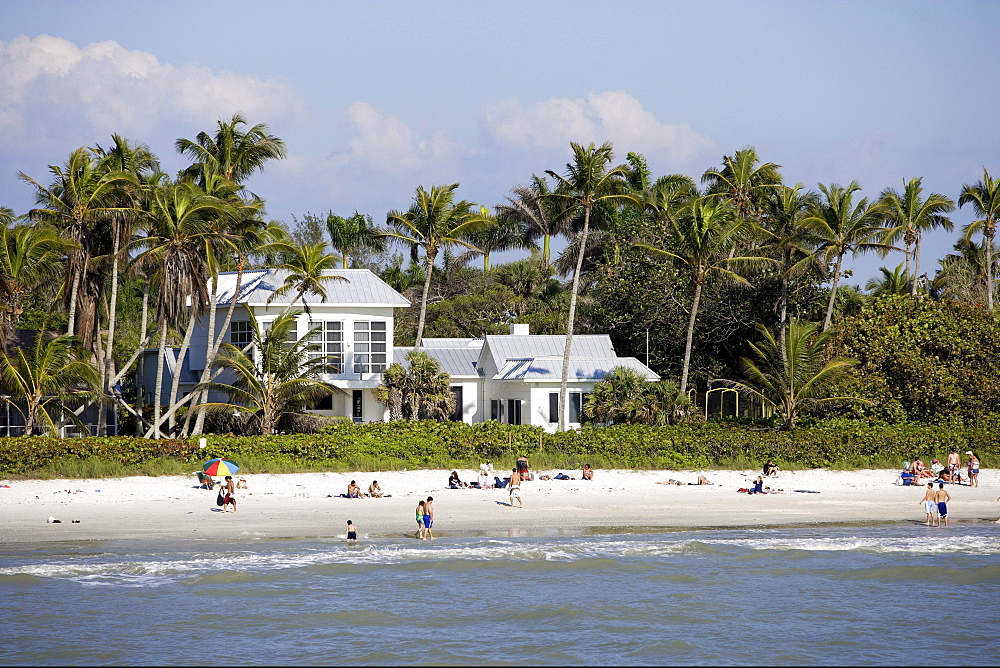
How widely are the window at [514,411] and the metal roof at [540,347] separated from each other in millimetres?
1578

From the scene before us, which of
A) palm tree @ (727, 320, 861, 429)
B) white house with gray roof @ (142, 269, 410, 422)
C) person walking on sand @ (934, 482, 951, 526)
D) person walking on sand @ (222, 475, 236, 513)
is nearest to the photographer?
person walking on sand @ (222, 475, 236, 513)

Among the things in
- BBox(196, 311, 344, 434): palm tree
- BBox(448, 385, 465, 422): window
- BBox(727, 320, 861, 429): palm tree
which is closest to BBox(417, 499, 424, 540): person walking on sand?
BBox(196, 311, 344, 434): palm tree

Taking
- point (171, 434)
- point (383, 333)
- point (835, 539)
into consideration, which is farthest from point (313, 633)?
point (383, 333)

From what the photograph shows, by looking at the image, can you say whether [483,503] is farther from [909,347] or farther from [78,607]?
[909,347]

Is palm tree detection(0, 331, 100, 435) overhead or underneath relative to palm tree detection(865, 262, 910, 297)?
underneath

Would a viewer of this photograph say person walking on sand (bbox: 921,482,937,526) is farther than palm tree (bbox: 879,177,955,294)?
No

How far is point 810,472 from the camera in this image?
32.2m

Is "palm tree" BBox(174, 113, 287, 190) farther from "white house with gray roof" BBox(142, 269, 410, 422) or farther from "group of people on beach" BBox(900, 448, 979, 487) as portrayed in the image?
"group of people on beach" BBox(900, 448, 979, 487)

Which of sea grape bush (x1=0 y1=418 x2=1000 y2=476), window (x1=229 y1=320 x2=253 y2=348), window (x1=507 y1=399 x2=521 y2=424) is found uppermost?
window (x1=229 y1=320 x2=253 y2=348)

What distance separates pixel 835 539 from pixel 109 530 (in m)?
16.9

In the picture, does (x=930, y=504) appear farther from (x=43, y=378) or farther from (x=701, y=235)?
(x=43, y=378)

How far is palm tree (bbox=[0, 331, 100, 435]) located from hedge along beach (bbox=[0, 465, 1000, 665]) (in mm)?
3932

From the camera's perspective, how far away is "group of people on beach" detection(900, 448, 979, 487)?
31.1 m

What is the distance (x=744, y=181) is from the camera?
1788 inches
